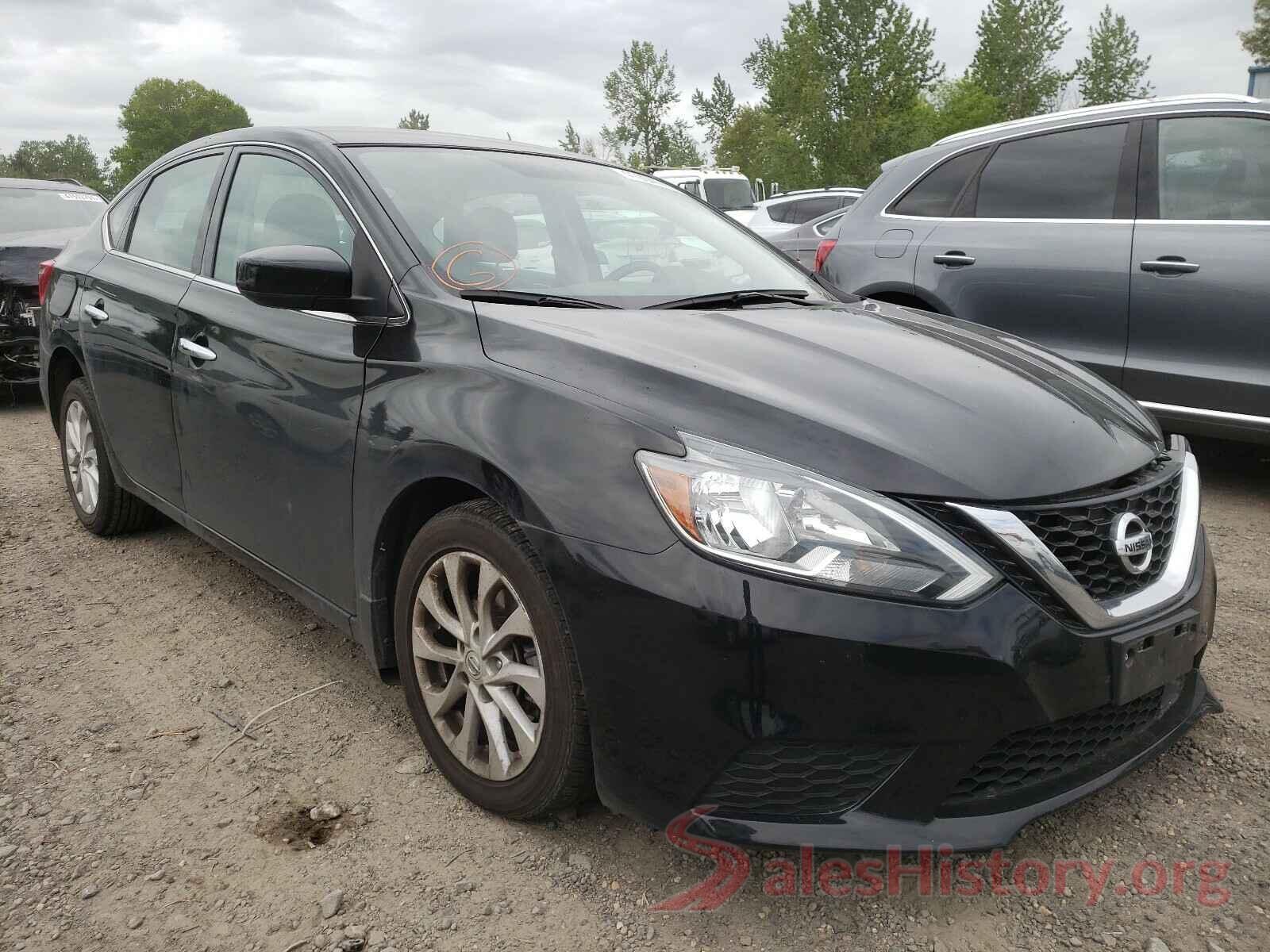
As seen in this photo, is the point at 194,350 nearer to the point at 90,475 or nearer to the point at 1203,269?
the point at 90,475

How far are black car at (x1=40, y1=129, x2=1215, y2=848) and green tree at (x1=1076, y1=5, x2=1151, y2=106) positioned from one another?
62.2m

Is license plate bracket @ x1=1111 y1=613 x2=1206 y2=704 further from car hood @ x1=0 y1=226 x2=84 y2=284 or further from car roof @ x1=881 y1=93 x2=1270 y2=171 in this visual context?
car hood @ x1=0 y1=226 x2=84 y2=284

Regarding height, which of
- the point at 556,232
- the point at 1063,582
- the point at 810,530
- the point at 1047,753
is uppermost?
the point at 556,232

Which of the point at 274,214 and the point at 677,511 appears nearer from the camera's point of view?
the point at 677,511

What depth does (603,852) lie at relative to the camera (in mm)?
2168

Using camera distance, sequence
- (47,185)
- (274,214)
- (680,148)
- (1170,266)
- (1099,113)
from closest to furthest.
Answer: (274,214) → (1170,266) → (1099,113) → (47,185) → (680,148)

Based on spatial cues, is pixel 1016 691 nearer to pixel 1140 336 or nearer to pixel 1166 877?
pixel 1166 877

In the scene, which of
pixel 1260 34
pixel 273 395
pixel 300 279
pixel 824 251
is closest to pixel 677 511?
pixel 300 279

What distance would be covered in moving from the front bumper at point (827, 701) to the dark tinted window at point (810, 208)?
15203mm

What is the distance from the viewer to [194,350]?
10.1ft

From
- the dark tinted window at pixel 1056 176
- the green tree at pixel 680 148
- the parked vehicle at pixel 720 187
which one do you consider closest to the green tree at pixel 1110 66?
the green tree at pixel 680 148

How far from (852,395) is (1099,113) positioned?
378cm

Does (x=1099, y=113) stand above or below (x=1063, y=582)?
above

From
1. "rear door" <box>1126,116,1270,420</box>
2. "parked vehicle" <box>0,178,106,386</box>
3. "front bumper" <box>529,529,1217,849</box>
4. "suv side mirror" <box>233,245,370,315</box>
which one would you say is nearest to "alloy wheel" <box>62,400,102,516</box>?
"suv side mirror" <box>233,245,370,315</box>
